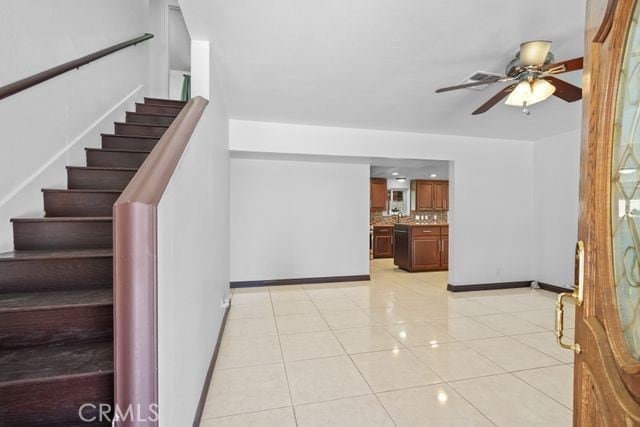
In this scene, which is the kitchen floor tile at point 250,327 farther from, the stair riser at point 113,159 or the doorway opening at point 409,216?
the doorway opening at point 409,216

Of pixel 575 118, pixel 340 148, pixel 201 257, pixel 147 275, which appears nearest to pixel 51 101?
pixel 201 257

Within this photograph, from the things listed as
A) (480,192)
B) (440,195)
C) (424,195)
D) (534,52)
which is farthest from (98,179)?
(440,195)

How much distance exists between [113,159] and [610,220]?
302 cm

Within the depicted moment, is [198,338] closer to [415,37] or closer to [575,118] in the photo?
[415,37]

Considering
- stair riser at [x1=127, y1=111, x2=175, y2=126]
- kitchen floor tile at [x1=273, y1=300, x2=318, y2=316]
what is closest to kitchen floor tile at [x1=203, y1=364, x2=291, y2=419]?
kitchen floor tile at [x1=273, y1=300, x2=318, y2=316]

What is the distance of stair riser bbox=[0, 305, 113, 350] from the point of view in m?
1.21

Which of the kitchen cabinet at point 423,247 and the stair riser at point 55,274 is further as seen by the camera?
the kitchen cabinet at point 423,247

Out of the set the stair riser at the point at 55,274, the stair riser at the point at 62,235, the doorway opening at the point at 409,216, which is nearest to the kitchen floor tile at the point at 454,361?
the stair riser at the point at 55,274

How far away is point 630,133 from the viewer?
2.30 feet

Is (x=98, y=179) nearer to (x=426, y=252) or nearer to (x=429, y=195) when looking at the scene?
(x=426, y=252)

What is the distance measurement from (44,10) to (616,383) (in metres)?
3.47

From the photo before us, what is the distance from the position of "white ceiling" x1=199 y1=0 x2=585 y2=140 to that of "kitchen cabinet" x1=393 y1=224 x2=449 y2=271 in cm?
298

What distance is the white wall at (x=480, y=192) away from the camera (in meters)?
4.25

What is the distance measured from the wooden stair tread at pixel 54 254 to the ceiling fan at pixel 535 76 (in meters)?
2.69
